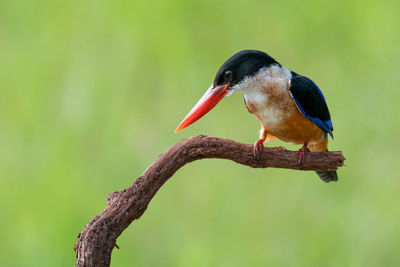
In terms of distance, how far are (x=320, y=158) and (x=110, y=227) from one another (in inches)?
44.2

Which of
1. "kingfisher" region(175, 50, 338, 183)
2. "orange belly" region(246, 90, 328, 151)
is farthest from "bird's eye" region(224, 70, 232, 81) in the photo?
"orange belly" region(246, 90, 328, 151)

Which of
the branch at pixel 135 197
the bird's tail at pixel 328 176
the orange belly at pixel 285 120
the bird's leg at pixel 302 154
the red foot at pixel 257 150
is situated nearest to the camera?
the branch at pixel 135 197

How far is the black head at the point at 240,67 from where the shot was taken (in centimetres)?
Result: 257

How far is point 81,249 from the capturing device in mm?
A: 2152

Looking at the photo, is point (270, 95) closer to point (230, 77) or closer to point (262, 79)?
point (262, 79)

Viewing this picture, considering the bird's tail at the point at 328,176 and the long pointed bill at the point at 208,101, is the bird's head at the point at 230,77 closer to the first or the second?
the long pointed bill at the point at 208,101

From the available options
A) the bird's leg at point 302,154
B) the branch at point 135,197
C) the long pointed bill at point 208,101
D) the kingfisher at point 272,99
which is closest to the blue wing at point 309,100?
the kingfisher at point 272,99

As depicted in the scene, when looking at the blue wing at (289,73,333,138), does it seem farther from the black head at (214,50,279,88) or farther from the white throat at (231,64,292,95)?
the black head at (214,50,279,88)

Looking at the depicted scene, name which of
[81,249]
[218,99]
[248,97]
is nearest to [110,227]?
[81,249]

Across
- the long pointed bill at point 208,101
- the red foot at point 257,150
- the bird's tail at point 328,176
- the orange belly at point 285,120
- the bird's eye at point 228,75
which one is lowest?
the bird's tail at point 328,176

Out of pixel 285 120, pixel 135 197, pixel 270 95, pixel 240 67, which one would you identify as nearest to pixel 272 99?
pixel 270 95

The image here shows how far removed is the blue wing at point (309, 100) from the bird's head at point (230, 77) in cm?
27

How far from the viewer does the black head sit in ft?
8.44

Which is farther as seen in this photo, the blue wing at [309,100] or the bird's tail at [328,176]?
the bird's tail at [328,176]
